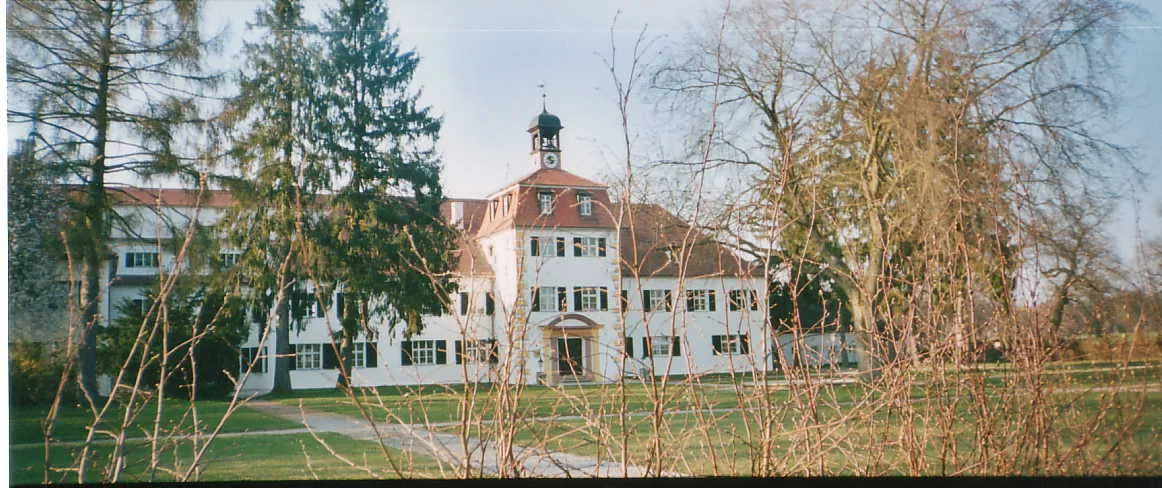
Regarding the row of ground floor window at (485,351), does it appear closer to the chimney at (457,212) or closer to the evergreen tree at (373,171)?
→ the evergreen tree at (373,171)

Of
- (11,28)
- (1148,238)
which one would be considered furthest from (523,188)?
(1148,238)

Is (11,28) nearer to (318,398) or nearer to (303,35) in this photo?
(303,35)

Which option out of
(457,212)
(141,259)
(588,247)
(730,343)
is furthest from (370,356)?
(730,343)

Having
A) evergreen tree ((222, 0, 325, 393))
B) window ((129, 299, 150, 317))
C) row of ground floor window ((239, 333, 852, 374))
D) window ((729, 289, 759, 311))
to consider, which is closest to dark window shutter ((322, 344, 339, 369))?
row of ground floor window ((239, 333, 852, 374))

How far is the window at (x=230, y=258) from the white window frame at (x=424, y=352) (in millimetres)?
970

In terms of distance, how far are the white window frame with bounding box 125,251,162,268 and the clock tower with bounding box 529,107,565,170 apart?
169 centimetres

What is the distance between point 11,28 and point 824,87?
4.75 m

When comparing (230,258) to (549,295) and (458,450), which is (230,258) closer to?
(458,450)

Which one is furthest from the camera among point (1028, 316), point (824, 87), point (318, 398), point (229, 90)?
point (824, 87)

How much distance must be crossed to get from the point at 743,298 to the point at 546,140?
1773mm

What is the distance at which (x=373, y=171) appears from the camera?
181 inches

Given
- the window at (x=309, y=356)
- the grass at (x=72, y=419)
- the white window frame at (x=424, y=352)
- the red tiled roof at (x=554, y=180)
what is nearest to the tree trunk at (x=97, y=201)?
the grass at (x=72, y=419)

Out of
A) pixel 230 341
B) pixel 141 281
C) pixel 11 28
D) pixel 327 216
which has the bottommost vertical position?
pixel 230 341

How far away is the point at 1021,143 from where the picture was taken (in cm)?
535
